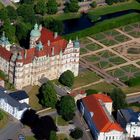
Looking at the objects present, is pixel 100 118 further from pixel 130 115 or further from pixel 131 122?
pixel 130 115

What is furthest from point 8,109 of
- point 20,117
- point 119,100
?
point 119,100

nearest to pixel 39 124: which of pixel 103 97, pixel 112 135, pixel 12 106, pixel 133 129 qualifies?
pixel 12 106

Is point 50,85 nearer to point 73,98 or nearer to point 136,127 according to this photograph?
point 73,98

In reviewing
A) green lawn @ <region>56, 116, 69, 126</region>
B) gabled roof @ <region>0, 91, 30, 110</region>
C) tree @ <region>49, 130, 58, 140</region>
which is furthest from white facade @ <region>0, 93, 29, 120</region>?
tree @ <region>49, 130, 58, 140</region>

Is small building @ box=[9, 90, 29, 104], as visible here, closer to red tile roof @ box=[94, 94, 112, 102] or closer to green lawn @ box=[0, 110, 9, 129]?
green lawn @ box=[0, 110, 9, 129]

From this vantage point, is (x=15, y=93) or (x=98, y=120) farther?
(x=15, y=93)

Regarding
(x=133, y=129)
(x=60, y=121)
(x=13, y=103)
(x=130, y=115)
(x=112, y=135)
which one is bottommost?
(x=60, y=121)
